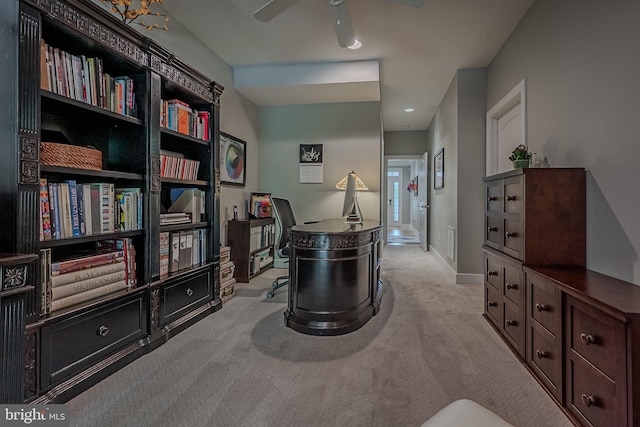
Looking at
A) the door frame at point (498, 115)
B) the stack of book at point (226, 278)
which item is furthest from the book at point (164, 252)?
the door frame at point (498, 115)

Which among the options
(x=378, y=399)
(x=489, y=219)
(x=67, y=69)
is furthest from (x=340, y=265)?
(x=67, y=69)

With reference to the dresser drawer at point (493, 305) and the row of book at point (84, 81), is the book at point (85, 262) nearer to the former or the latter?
the row of book at point (84, 81)

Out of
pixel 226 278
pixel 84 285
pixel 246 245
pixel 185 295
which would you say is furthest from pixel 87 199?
pixel 246 245

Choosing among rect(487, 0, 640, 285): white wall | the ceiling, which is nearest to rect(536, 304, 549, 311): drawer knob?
rect(487, 0, 640, 285): white wall

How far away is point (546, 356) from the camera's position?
62.6 inches

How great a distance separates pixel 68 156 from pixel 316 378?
1.88 metres

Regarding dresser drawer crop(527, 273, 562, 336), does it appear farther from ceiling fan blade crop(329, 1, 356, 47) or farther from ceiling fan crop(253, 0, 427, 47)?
ceiling fan blade crop(329, 1, 356, 47)

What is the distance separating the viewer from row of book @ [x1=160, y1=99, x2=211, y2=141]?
228 centimetres

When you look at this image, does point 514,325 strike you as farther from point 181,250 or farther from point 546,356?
point 181,250

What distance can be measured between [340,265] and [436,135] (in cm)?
438

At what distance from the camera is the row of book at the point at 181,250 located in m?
2.24

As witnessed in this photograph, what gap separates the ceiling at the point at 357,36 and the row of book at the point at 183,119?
0.96 metres

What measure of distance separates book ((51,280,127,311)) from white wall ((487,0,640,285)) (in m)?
2.92

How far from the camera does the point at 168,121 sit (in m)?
2.29
